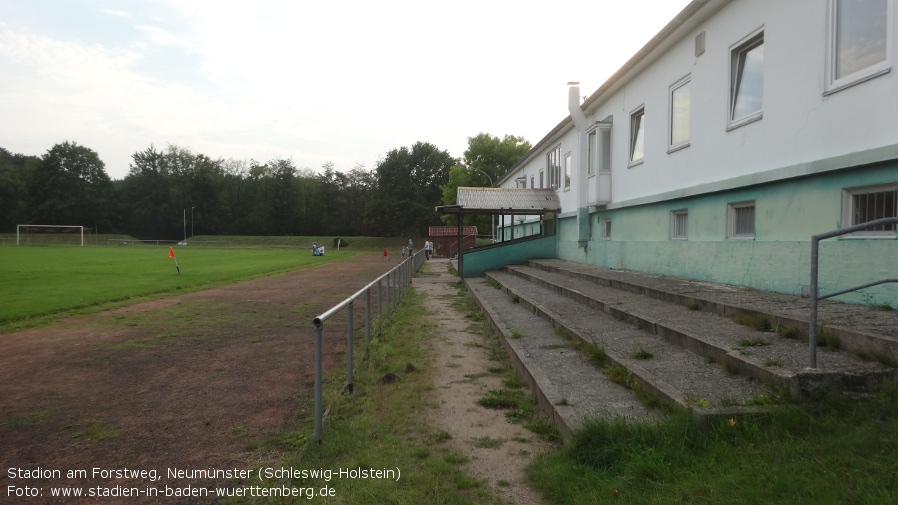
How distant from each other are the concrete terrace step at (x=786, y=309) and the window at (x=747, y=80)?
268 cm

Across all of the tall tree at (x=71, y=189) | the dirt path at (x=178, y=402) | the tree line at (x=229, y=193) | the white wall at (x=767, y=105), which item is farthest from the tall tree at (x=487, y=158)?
the dirt path at (x=178, y=402)

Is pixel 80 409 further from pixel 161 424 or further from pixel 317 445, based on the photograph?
pixel 317 445

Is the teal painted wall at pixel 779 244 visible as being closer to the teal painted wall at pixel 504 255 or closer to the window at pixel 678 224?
the window at pixel 678 224

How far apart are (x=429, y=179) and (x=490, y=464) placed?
7066 centimetres

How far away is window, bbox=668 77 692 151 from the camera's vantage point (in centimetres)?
1102

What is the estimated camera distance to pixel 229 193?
302 ft

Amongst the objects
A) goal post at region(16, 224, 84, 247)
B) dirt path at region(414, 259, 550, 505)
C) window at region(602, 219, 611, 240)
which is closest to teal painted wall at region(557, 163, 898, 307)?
window at region(602, 219, 611, 240)

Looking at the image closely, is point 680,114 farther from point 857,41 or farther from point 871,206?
point 871,206

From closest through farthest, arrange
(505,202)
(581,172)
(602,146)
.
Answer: (602,146) → (581,172) → (505,202)

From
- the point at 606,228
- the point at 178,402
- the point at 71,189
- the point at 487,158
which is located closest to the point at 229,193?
the point at 71,189

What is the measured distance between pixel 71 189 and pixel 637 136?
86954mm

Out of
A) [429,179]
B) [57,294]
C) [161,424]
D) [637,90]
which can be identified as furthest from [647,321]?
[429,179]

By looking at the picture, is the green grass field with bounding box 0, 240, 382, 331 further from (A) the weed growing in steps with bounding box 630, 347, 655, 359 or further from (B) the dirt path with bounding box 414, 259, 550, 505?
(A) the weed growing in steps with bounding box 630, 347, 655, 359

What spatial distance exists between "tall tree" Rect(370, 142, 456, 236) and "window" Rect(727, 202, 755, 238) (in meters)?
61.5
